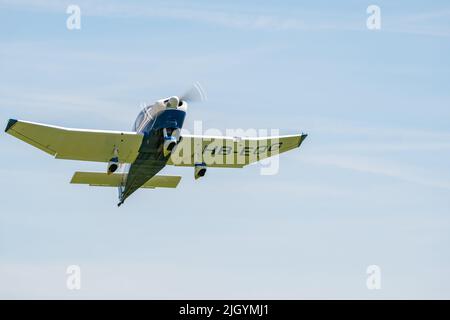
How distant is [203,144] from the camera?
133 ft

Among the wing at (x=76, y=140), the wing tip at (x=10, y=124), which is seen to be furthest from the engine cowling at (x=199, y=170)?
the wing tip at (x=10, y=124)

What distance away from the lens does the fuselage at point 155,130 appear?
122ft

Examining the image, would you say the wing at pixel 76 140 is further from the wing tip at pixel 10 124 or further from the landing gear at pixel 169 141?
the landing gear at pixel 169 141

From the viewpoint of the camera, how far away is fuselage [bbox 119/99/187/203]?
122ft

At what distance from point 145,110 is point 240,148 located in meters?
5.91

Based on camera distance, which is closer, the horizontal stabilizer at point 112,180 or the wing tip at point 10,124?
the wing tip at point 10,124

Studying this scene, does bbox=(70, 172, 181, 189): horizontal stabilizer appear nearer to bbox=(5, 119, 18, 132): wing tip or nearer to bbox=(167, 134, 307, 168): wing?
bbox=(167, 134, 307, 168): wing

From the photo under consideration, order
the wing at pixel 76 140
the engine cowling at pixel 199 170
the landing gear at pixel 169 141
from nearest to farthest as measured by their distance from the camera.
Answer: the landing gear at pixel 169 141, the wing at pixel 76 140, the engine cowling at pixel 199 170

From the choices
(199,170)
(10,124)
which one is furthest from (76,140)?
(199,170)

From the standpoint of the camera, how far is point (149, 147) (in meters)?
38.2

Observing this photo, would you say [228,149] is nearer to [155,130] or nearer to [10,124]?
[155,130]

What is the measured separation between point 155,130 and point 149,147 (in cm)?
108

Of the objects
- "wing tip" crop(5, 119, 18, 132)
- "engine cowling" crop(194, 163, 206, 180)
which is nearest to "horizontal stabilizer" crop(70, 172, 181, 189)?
"engine cowling" crop(194, 163, 206, 180)
